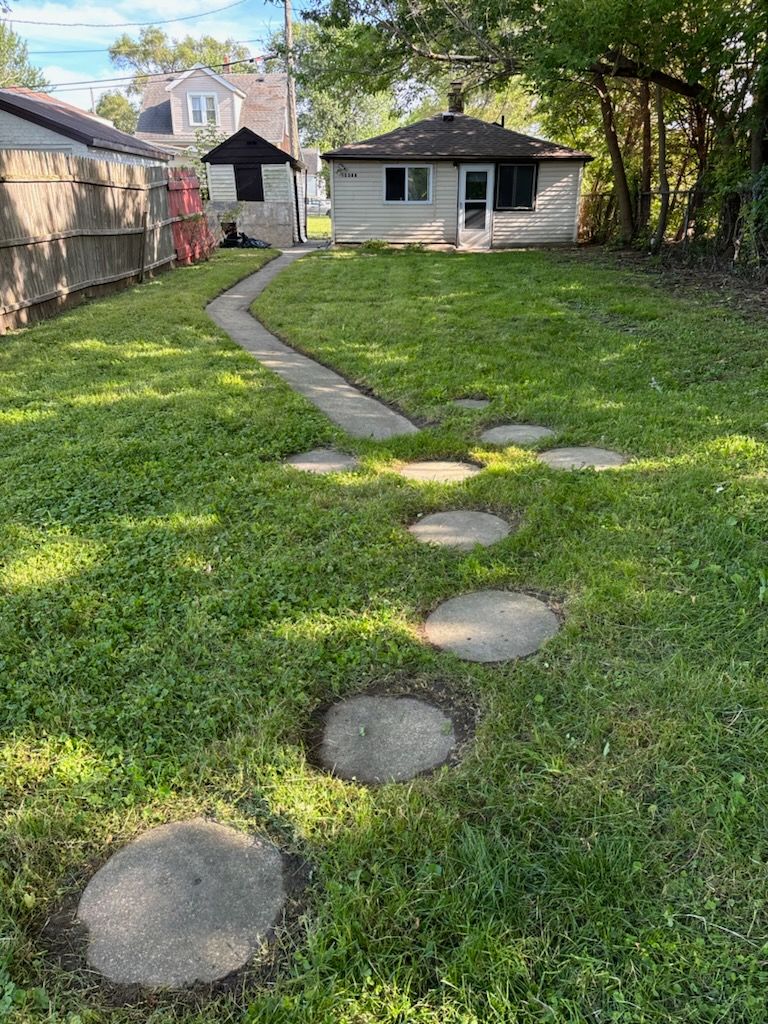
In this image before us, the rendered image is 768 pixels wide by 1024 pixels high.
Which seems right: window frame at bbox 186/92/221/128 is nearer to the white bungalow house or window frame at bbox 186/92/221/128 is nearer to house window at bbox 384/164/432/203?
the white bungalow house

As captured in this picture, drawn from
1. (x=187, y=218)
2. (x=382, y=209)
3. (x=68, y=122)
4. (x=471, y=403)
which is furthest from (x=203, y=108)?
(x=471, y=403)

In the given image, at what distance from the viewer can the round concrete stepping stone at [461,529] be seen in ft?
10.2

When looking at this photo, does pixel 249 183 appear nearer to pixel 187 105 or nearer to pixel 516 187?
pixel 516 187

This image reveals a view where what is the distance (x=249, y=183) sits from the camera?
2294cm

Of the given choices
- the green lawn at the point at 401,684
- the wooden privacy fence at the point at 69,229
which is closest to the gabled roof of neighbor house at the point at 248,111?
the wooden privacy fence at the point at 69,229

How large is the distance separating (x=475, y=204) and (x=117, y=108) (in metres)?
66.3

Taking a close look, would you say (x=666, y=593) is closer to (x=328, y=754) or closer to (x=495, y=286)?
(x=328, y=754)

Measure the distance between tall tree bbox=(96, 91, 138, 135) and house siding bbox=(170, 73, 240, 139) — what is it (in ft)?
140

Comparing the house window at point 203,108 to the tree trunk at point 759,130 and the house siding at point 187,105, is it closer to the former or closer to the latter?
the house siding at point 187,105

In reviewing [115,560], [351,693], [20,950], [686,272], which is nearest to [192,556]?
[115,560]

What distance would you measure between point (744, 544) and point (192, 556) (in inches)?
89.1

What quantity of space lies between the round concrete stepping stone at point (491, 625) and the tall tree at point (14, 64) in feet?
189

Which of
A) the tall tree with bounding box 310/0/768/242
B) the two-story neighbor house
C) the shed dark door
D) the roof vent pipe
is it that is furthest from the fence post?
the two-story neighbor house

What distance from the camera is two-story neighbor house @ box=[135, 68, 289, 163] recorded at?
108 feet
